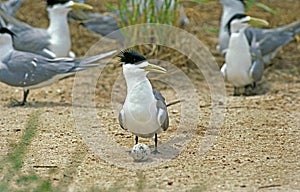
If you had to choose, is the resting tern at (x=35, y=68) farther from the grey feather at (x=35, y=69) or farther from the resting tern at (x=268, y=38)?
the resting tern at (x=268, y=38)

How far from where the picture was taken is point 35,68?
5.67m

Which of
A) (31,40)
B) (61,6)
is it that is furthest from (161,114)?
(61,6)

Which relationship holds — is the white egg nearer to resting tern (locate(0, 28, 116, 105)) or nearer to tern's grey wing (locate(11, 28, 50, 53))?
resting tern (locate(0, 28, 116, 105))

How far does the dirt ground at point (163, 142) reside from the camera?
11.8 ft

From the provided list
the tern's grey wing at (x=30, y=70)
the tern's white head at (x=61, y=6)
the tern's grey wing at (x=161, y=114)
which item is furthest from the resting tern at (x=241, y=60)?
the tern's grey wing at (x=161, y=114)

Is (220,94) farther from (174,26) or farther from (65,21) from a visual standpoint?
(65,21)

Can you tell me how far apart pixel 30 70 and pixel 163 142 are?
5.47 feet

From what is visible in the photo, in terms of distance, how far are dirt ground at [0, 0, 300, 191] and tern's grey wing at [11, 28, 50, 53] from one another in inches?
14.9

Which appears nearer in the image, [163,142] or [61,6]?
[163,142]

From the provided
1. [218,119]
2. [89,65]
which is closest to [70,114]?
[89,65]

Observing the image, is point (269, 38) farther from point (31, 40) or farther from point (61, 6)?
point (31, 40)

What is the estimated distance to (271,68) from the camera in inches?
271

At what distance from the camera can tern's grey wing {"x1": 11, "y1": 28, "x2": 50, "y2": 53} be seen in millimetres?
6421

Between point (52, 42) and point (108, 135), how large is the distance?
2155 millimetres
